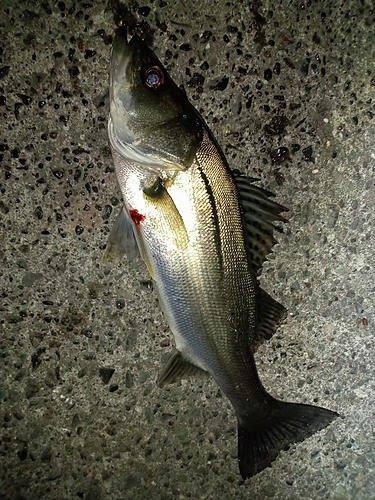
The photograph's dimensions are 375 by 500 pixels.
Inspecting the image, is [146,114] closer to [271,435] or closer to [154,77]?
[154,77]

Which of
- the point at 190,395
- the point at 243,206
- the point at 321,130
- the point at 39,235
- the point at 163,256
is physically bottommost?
the point at 190,395

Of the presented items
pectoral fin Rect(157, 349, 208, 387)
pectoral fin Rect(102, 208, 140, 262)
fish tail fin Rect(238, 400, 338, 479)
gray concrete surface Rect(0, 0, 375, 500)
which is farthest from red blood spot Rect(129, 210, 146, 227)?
fish tail fin Rect(238, 400, 338, 479)

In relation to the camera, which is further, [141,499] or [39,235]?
[141,499]

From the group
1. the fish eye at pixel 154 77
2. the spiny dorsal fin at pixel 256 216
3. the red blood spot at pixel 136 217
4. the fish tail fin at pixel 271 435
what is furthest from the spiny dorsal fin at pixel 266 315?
the fish eye at pixel 154 77

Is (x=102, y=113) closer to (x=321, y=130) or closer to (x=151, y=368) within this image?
(x=321, y=130)

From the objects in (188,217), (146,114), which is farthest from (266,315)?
(146,114)

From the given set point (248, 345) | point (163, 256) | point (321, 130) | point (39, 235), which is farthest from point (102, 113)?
point (248, 345)

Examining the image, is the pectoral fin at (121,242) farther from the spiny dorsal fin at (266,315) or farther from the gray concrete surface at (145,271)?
the spiny dorsal fin at (266,315)
